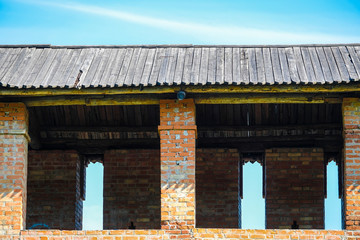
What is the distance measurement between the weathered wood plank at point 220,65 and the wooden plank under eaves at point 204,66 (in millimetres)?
180

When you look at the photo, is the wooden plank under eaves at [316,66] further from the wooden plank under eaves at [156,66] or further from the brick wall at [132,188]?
the brick wall at [132,188]

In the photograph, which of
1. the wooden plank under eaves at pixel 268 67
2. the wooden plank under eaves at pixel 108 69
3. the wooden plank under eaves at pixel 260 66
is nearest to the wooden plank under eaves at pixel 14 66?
the wooden plank under eaves at pixel 108 69

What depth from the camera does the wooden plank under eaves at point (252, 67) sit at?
1878 cm

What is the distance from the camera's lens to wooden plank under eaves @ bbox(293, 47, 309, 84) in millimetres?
18750

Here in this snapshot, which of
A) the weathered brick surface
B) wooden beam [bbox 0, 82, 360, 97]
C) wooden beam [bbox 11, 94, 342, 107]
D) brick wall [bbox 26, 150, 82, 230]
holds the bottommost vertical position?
the weathered brick surface

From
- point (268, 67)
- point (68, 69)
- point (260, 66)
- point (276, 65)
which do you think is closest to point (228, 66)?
point (260, 66)

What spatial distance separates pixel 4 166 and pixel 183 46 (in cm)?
394

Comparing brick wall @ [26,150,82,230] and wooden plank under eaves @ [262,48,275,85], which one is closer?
wooden plank under eaves @ [262,48,275,85]

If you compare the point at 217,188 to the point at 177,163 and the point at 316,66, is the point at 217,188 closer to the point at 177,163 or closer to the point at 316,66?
the point at 177,163

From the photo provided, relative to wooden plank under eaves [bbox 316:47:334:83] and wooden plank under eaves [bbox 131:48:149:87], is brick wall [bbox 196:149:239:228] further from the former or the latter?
wooden plank under eaves [bbox 316:47:334:83]

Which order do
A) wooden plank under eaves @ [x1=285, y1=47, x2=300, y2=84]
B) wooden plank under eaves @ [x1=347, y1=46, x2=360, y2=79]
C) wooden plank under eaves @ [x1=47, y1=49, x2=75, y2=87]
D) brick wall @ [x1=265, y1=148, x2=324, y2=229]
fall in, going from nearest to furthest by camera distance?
1. wooden plank under eaves @ [x1=285, y1=47, x2=300, y2=84]
2. wooden plank under eaves @ [x1=47, y1=49, x2=75, y2=87]
3. wooden plank under eaves @ [x1=347, y1=46, x2=360, y2=79]
4. brick wall @ [x1=265, y1=148, x2=324, y2=229]

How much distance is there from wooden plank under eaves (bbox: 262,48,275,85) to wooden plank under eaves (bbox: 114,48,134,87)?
2.40m

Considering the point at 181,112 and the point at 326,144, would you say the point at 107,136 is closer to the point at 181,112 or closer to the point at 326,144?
the point at 181,112

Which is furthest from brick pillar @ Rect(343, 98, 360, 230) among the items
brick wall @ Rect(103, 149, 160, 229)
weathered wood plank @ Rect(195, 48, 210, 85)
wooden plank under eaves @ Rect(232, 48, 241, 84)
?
brick wall @ Rect(103, 149, 160, 229)
